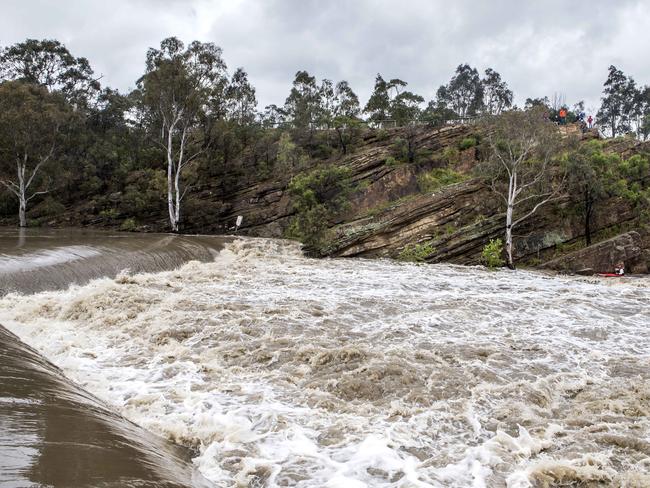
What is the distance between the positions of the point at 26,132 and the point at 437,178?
32.7 m

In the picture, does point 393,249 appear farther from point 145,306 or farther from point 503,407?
point 503,407

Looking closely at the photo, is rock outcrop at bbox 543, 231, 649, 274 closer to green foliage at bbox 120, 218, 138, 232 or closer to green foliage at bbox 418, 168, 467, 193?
green foliage at bbox 418, 168, 467, 193

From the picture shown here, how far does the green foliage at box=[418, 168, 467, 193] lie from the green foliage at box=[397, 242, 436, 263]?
11.3m

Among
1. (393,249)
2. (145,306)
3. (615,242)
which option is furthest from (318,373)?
(615,242)

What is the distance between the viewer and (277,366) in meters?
7.56

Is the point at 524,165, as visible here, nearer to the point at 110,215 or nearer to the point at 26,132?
the point at 110,215

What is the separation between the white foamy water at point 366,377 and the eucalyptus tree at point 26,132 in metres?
27.2

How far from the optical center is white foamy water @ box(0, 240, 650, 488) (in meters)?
4.72

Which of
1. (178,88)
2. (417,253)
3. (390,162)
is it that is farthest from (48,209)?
(417,253)

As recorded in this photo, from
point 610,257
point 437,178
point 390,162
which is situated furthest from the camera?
point 390,162

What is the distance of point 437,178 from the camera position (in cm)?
3700

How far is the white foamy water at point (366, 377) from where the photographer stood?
4.72 m

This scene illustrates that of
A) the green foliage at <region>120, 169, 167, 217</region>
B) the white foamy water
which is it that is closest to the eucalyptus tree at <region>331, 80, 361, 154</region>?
the green foliage at <region>120, 169, 167, 217</region>

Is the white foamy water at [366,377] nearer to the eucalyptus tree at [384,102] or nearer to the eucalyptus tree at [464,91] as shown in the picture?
the eucalyptus tree at [384,102]
